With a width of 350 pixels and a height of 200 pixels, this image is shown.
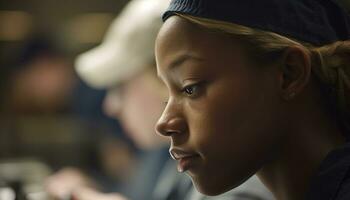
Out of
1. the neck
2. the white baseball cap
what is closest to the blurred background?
the white baseball cap

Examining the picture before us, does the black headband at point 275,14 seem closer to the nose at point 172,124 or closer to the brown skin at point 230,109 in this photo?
the brown skin at point 230,109

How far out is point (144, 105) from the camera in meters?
1.74

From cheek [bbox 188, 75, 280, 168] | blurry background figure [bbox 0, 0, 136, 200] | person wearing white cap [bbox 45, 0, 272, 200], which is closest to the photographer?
cheek [bbox 188, 75, 280, 168]

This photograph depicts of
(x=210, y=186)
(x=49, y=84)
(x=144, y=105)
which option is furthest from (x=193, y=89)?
(x=49, y=84)

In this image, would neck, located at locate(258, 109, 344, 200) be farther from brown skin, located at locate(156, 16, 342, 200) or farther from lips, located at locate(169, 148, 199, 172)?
lips, located at locate(169, 148, 199, 172)

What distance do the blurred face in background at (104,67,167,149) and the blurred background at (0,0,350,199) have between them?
3.01ft

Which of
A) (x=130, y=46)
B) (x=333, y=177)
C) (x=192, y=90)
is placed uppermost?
(x=192, y=90)

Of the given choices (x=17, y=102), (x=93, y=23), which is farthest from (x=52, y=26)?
(x=17, y=102)

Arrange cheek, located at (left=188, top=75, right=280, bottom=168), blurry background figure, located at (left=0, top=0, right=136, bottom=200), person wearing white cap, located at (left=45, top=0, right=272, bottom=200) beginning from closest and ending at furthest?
1. cheek, located at (left=188, top=75, right=280, bottom=168)
2. person wearing white cap, located at (left=45, top=0, right=272, bottom=200)
3. blurry background figure, located at (left=0, top=0, right=136, bottom=200)

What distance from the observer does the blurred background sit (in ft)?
11.6

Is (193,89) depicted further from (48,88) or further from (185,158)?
(48,88)

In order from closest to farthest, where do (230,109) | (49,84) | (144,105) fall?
(230,109), (144,105), (49,84)

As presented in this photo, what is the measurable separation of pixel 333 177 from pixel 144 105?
934mm

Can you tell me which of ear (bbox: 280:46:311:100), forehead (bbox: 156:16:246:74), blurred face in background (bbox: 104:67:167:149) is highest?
forehead (bbox: 156:16:246:74)
